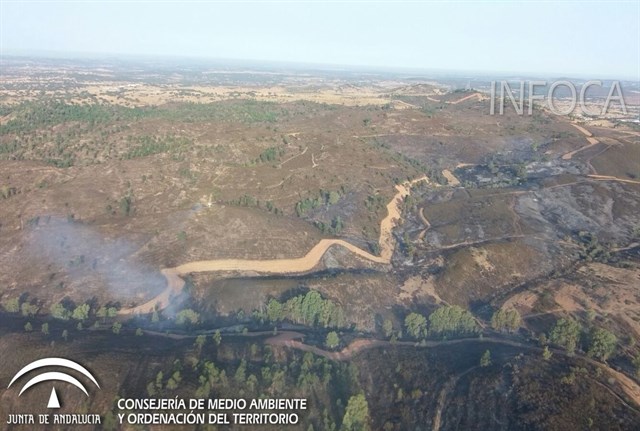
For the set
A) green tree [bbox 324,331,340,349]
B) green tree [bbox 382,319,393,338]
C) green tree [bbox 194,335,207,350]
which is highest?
green tree [bbox 194,335,207,350]

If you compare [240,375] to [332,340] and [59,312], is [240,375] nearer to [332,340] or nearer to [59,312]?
[332,340]

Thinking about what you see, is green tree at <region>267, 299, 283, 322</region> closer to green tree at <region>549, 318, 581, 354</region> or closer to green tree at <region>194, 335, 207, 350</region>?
green tree at <region>194, 335, 207, 350</region>

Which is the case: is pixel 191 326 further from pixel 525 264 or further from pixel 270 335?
pixel 525 264

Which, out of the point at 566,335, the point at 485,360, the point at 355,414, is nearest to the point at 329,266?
the point at 485,360

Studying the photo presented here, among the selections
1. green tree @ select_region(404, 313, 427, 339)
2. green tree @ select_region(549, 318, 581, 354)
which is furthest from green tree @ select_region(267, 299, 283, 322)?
green tree @ select_region(549, 318, 581, 354)

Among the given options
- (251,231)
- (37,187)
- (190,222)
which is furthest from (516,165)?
(37,187)

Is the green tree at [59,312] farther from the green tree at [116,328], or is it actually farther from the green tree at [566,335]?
the green tree at [566,335]
